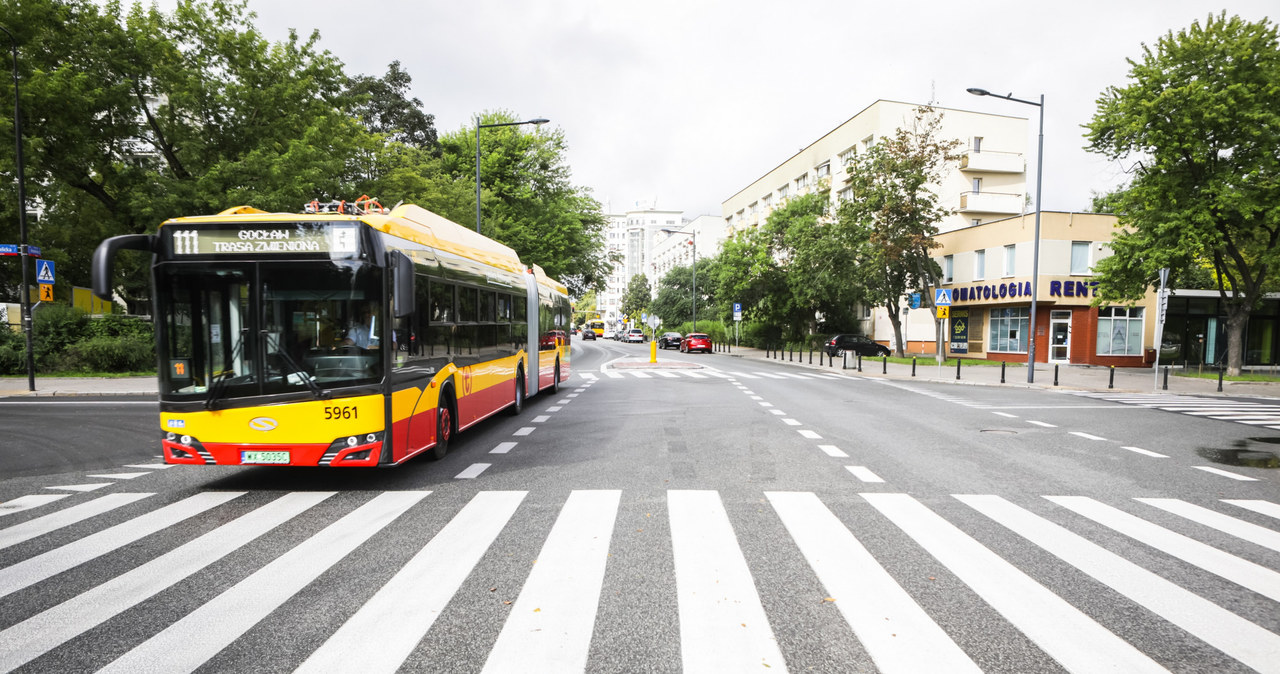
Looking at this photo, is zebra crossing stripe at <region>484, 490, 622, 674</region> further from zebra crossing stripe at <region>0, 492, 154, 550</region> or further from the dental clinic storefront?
the dental clinic storefront

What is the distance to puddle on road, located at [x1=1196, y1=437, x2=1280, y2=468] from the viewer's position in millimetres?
8719

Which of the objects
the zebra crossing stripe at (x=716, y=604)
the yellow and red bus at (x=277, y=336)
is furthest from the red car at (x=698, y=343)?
the zebra crossing stripe at (x=716, y=604)

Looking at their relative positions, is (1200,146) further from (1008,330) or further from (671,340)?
(671,340)

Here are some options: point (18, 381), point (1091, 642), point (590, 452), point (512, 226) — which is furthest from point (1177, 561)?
point (512, 226)

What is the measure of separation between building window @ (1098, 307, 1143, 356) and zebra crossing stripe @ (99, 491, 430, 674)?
37508 millimetres

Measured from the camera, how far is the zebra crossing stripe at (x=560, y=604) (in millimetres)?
3240

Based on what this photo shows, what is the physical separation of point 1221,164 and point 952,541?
27662 millimetres

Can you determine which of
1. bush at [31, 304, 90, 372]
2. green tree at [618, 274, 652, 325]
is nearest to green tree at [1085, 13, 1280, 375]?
bush at [31, 304, 90, 372]

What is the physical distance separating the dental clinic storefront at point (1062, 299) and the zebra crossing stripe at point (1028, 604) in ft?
109

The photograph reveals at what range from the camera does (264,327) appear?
645 centimetres

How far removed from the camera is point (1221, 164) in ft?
80.7

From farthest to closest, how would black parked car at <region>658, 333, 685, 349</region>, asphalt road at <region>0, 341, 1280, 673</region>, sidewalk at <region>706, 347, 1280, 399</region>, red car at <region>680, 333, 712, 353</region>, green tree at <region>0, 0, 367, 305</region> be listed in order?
black parked car at <region>658, 333, 685, 349</region> → red car at <region>680, 333, 712, 353</region> → green tree at <region>0, 0, 367, 305</region> → sidewalk at <region>706, 347, 1280, 399</region> → asphalt road at <region>0, 341, 1280, 673</region>

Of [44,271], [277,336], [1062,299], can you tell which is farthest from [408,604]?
[1062,299]

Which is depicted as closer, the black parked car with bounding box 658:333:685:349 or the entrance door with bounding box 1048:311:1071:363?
the entrance door with bounding box 1048:311:1071:363
